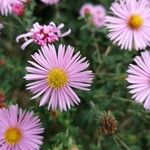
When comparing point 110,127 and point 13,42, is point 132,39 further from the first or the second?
point 13,42

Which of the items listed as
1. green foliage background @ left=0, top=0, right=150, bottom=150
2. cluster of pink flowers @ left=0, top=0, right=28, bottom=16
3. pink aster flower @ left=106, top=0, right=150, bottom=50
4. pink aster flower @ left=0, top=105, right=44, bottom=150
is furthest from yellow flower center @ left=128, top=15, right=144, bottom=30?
pink aster flower @ left=0, top=105, right=44, bottom=150

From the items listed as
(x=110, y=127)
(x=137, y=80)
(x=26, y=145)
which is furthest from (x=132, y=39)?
(x=26, y=145)

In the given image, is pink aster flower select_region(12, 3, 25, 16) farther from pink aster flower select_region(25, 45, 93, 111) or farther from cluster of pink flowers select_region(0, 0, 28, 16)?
pink aster flower select_region(25, 45, 93, 111)

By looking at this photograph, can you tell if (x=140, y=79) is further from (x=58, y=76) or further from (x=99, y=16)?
(x=99, y=16)

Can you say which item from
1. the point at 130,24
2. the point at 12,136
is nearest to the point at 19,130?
the point at 12,136

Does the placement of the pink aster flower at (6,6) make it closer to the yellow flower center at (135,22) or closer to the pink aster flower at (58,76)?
the pink aster flower at (58,76)

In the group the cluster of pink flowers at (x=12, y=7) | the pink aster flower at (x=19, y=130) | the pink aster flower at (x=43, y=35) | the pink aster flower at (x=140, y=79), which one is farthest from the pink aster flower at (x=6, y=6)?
the pink aster flower at (x=140, y=79)

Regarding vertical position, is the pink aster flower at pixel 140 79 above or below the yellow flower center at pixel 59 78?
above
